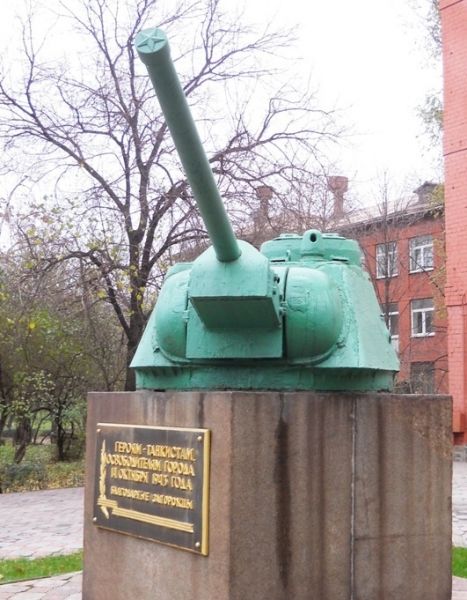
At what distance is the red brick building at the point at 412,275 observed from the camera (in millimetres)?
21078

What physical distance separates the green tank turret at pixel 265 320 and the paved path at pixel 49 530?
1461 mm

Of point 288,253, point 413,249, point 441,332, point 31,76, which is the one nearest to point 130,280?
point 31,76

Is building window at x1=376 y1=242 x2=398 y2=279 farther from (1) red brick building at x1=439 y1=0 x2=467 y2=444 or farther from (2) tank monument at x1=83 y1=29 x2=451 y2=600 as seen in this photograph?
(2) tank monument at x1=83 y1=29 x2=451 y2=600

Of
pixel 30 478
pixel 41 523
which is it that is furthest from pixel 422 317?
pixel 41 523

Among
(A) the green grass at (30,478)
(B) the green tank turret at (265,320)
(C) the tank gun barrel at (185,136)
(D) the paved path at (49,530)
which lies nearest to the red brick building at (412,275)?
(A) the green grass at (30,478)

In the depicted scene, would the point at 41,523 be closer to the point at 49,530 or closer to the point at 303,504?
the point at 49,530

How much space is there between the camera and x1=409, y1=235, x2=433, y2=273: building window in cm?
2341

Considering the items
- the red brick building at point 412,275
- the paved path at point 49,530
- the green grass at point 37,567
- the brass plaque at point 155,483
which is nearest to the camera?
the brass plaque at point 155,483

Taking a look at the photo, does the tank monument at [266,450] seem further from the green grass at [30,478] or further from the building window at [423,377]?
the building window at [423,377]

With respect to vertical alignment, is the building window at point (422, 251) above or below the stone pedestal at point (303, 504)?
above

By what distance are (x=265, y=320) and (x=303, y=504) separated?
83 centimetres

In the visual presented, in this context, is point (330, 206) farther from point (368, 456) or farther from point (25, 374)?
point (368, 456)

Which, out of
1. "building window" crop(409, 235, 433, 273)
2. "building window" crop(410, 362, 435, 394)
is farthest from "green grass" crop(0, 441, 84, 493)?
"building window" crop(409, 235, 433, 273)

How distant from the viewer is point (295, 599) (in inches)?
146
